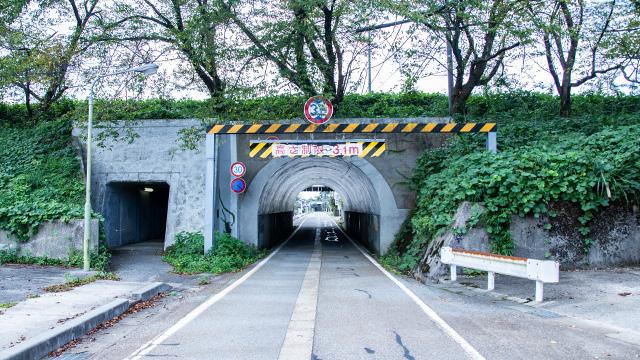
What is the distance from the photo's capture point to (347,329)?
6480 millimetres

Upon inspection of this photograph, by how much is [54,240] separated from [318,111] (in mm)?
8020

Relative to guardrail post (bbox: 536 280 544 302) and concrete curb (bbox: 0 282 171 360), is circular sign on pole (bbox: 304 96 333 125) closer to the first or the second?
concrete curb (bbox: 0 282 171 360)

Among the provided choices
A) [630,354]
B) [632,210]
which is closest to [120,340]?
[630,354]

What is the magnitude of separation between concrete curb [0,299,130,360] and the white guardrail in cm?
631

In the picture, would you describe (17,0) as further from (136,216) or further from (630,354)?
(630,354)

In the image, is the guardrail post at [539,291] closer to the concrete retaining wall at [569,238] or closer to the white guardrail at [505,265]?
the white guardrail at [505,265]

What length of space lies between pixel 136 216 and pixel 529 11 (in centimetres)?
1732

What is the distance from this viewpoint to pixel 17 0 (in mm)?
17328

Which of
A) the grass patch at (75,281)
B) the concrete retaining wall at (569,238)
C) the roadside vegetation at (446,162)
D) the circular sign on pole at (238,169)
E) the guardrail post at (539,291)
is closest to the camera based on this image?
the guardrail post at (539,291)

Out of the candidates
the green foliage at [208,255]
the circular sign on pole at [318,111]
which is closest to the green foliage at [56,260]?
the green foliage at [208,255]

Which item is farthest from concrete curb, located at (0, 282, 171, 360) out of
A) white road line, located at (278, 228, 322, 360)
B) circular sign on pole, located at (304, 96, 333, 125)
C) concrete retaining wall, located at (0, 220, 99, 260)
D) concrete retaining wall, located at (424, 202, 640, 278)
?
circular sign on pole, located at (304, 96, 333, 125)

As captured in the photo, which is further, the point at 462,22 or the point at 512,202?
the point at 462,22

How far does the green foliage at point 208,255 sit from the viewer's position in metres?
13.4

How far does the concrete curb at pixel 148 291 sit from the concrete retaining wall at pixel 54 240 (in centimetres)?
379
